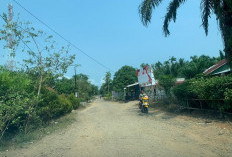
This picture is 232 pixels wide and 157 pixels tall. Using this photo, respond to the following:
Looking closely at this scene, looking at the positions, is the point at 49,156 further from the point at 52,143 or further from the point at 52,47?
the point at 52,47

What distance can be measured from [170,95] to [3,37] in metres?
10.9

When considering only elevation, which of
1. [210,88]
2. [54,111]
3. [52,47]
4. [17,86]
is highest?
[52,47]

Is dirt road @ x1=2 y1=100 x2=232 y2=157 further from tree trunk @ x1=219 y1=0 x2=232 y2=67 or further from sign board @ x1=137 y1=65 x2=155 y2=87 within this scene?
sign board @ x1=137 y1=65 x2=155 y2=87

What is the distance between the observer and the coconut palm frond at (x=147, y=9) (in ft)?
32.0

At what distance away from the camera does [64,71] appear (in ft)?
30.8

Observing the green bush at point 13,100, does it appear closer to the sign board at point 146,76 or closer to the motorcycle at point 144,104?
the motorcycle at point 144,104

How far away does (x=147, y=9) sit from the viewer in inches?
385

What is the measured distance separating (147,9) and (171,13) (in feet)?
6.03

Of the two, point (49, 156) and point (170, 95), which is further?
point (170, 95)

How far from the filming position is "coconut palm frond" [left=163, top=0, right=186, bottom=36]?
10.4 metres

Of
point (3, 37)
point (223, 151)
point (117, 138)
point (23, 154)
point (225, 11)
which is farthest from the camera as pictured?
point (3, 37)

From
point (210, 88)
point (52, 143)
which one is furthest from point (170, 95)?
point (52, 143)

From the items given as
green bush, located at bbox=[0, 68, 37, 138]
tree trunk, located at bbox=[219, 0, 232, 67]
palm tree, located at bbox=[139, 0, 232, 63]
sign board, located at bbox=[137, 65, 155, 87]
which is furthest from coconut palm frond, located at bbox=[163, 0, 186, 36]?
green bush, located at bbox=[0, 68, 37, 138]

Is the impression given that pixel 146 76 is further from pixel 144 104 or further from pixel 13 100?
pixel 13 100
